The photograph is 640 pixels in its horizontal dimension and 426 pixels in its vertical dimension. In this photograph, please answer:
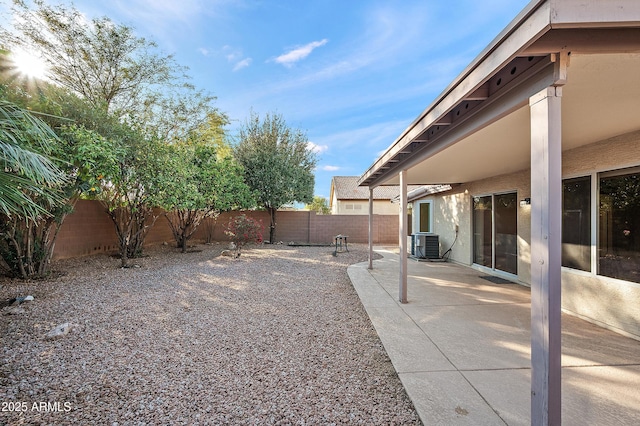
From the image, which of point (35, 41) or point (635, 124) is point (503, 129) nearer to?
point (635, 124)

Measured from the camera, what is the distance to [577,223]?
435 centimetres

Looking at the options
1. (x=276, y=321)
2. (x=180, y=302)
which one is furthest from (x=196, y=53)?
(x=276, y=321)

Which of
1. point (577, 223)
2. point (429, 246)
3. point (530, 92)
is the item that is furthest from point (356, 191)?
point (530, 92)

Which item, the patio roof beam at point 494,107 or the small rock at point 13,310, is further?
the small rock at point 13,310

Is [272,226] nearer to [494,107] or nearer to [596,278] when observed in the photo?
[596,278]

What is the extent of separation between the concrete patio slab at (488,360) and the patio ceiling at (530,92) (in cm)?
219

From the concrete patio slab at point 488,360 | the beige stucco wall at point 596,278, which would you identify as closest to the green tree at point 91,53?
the concrete patio slab at point 488,360

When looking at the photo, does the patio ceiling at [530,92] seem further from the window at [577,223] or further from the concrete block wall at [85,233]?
the concrete block wall at [85,233]

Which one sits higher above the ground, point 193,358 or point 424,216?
point 424,216

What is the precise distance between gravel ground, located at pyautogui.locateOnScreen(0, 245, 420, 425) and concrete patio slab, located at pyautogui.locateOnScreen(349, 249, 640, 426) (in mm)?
262

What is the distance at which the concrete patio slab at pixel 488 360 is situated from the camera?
214 centimetres

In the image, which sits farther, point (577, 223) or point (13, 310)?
point (577, 223)

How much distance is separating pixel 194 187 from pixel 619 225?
8832 mm

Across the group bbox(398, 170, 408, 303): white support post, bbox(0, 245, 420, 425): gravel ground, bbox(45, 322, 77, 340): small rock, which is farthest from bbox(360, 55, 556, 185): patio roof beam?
bbox(45, 322, 77, 340): small rock
